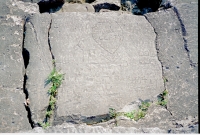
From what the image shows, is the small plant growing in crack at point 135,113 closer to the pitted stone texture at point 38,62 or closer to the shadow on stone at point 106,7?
the pitted stone texture at point 38,62

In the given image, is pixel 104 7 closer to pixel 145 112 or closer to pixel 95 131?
pixel 145 112

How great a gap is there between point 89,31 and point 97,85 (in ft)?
2.08

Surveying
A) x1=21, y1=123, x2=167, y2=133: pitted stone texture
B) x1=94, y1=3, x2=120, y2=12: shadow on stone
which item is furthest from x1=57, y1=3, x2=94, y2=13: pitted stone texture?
x1=21, y1=123, x2=167, y2=133: pitted stone texture

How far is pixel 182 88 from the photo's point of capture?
2414 millimetres

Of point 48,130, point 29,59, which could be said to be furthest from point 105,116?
point 29,59

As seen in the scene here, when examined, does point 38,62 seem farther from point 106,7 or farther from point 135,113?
point 106,7

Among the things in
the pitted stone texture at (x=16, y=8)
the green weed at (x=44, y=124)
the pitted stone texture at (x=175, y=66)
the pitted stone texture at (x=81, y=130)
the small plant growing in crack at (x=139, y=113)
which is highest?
the pitted stone texture at (x=16, y=8)

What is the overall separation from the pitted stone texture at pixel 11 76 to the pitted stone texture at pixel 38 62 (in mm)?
84

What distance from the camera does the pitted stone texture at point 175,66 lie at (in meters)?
2.34

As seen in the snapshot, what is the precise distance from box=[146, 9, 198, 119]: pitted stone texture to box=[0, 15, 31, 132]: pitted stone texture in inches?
55.3

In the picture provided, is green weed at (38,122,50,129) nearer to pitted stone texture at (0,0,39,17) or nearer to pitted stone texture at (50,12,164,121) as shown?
pitted stone texture at (50,12,164,121)

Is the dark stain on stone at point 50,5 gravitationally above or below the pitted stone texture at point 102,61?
above

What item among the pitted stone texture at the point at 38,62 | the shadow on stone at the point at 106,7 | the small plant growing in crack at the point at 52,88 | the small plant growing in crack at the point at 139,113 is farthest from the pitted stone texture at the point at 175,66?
the pitted stone texture at the point at 38,62

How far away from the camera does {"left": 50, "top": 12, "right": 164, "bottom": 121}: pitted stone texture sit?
2322 mm
